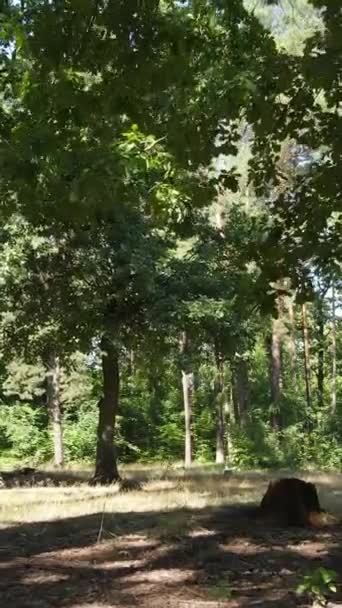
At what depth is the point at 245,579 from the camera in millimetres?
5551

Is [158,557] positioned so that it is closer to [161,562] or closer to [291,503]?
[161,562]

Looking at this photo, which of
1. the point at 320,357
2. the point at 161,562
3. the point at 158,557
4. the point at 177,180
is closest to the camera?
the point at 177,180

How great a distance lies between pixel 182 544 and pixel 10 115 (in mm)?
4671

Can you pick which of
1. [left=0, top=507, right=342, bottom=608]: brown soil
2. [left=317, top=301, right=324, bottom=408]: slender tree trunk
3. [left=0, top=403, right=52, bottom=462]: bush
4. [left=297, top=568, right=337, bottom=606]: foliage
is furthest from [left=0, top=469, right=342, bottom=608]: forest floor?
[left=317, top=301, right=324, bottom=408]: slender tree trunk

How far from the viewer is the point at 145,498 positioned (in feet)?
39.5

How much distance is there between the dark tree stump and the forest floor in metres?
0.28

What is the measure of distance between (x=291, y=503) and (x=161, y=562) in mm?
2686

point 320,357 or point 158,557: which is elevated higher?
point 320,357

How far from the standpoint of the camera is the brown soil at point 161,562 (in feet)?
16.4

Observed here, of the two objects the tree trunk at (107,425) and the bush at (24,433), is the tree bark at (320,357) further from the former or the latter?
the tree trunk at (107,425)

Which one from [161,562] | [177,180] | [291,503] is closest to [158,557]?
[161,562]

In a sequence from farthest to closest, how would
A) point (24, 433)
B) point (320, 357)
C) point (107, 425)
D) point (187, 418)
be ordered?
point (320, 357) → point (24, 433) → point (187, 418) → point (107, 425)

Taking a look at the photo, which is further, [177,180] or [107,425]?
[107,425]

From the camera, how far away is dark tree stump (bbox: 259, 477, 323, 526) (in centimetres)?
813
